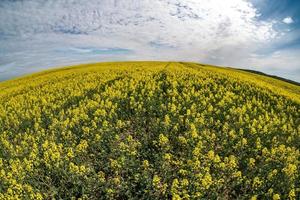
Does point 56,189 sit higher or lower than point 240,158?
lower

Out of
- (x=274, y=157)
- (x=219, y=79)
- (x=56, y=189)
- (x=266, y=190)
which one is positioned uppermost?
(x=219, y=79)

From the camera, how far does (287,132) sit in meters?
13.3

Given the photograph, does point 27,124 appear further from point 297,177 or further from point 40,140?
point 297,177

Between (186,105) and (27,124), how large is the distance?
28.4ft

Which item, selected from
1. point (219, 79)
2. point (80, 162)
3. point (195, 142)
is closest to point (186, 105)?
point (195, 142)

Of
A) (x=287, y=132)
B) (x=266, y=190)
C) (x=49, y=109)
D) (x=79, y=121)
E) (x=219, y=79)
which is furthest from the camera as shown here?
(x=219, y=79)

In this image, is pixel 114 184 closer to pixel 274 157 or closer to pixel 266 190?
pixel 266 190

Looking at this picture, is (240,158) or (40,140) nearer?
(240,158)

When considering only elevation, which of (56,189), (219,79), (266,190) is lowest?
(56,189)

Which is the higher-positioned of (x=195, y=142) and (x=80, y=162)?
(x=195, y=142)

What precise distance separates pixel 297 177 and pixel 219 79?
17243 millimetres

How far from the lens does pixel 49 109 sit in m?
18.2

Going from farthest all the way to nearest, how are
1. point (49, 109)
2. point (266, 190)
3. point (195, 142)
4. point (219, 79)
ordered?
point (219, 79), point (49, 109), point (195, 142), point (266, 190)

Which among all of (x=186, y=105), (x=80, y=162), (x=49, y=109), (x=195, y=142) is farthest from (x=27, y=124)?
(x=195, y=142)
